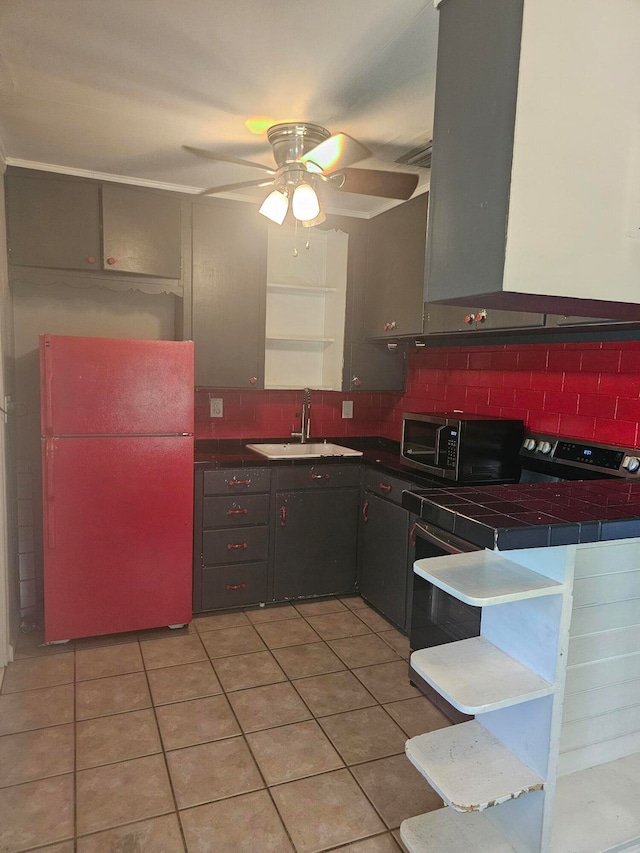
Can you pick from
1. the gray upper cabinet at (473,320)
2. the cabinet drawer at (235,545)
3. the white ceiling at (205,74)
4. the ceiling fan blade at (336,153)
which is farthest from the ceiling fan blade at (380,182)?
the cabinet drawer at (235,545)

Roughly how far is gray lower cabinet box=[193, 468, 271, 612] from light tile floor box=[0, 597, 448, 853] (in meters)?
0.21

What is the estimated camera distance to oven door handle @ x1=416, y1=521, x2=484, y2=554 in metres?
2.29

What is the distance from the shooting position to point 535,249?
1265 millimetres

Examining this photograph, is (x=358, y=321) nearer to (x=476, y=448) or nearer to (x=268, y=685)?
(x=476, y=448)

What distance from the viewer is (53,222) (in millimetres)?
2986

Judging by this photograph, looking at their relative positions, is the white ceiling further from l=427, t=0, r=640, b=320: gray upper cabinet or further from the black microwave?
the black microwave

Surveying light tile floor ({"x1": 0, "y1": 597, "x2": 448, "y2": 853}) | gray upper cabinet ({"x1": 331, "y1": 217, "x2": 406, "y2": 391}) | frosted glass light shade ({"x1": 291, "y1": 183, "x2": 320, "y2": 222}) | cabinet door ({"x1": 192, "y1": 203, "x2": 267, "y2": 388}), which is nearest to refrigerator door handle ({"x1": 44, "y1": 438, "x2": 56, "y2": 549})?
light tile floor ({"x1": 0, "y1": 597, "x2": 448, "y2": 853})

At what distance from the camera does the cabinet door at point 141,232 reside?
122 inches

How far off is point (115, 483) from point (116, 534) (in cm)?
26

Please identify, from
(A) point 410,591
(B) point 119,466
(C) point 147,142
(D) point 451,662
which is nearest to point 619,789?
(D) point 451,662

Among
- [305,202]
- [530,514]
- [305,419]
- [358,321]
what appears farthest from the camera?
[305,419]

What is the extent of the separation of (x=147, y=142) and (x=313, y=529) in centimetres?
222

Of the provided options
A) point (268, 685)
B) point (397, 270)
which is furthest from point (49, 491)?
point (397, 270)

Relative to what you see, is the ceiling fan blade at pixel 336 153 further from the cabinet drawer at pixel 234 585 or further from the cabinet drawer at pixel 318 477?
the cabinet drawer at pixel 234 585
